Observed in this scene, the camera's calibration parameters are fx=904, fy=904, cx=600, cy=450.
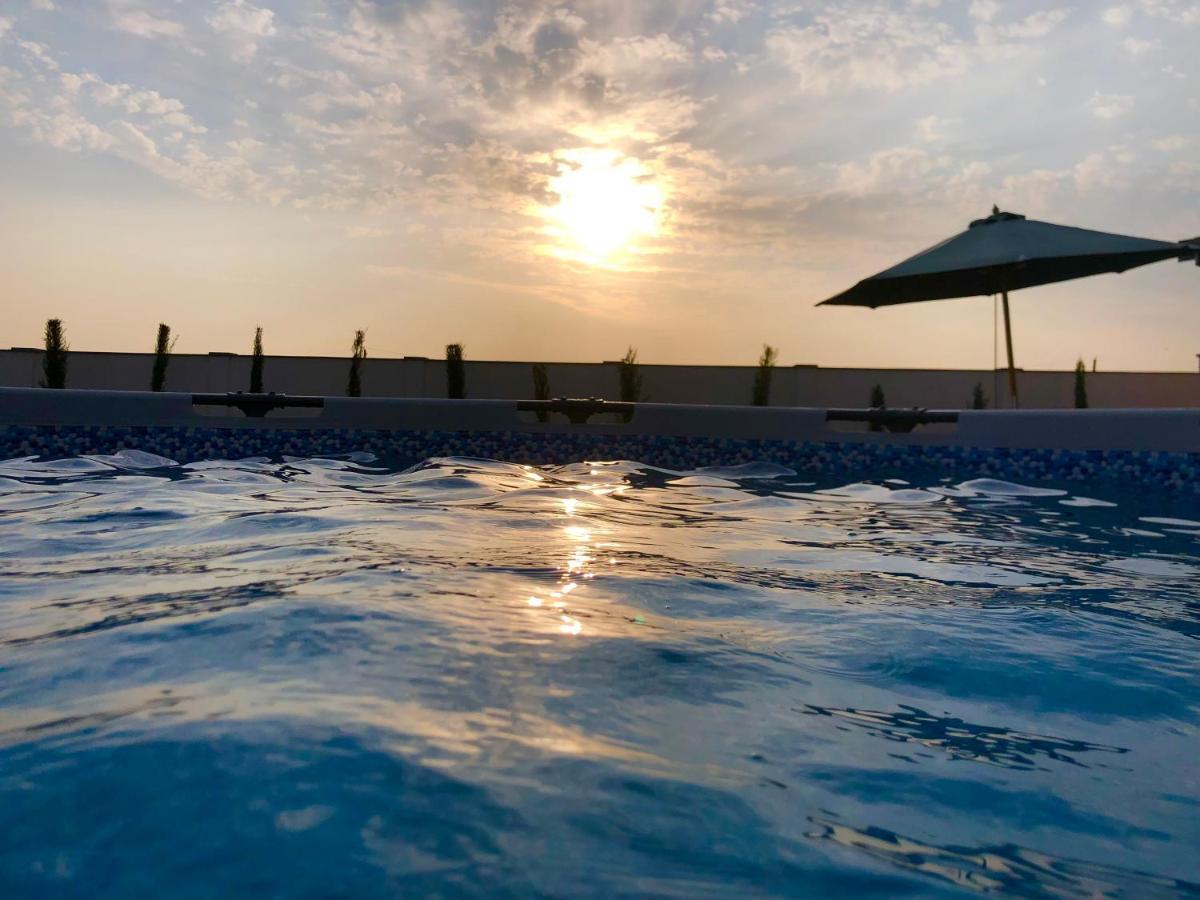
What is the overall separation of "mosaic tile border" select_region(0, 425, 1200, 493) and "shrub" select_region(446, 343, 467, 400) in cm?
837

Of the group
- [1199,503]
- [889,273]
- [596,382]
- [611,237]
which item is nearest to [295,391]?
[596,382]

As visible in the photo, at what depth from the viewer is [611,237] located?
1102 centimetres

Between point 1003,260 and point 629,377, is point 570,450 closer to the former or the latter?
point 1003,260

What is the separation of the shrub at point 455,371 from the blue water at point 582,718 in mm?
12619

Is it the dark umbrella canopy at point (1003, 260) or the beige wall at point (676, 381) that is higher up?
the dark umbrella canopy at point (1003, 260)

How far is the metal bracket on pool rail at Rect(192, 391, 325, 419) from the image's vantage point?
25.0 feet

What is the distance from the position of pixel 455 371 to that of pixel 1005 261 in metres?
9.85

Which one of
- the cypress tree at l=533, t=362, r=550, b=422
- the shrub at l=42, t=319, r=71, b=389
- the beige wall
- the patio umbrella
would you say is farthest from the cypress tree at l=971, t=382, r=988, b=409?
the shrub at l=42, t=319, r=71, b=389

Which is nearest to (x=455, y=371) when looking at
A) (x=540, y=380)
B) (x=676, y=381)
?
(x=540, y=380)

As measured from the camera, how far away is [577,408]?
8062 millimetres

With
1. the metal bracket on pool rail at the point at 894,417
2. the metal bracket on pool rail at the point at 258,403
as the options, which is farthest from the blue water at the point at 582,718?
the metal bracket on pool rail at the point at 258,403

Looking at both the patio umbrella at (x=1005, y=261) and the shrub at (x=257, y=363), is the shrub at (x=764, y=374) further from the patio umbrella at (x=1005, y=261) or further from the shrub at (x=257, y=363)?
the shrub at (x=257, y=363)

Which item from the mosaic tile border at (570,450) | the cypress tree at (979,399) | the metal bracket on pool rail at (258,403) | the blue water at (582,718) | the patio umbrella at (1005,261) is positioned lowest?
the blue water at (582,718)

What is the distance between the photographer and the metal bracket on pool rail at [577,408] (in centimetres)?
795
